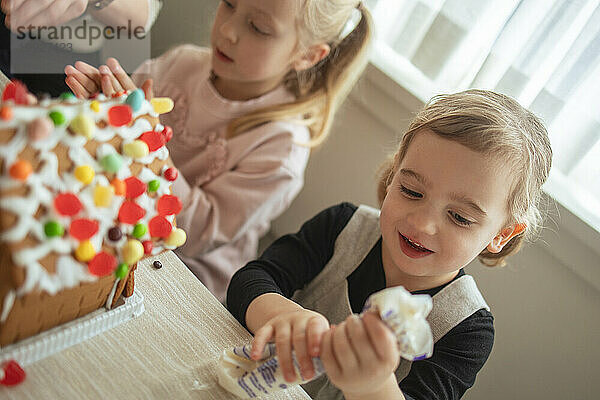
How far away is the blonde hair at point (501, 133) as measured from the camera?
2.50 feet

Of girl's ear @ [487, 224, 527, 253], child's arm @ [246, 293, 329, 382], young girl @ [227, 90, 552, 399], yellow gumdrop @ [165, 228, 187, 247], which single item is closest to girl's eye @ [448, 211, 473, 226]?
young girl @ [227, 90, 552, 399]

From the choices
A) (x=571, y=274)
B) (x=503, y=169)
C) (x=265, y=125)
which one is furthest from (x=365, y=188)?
(x=503, y=169)

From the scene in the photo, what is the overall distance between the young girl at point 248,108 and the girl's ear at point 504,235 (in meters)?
0.46

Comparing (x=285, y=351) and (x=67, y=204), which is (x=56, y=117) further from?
(x=285, y=351)

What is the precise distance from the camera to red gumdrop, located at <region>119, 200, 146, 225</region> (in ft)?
1.68

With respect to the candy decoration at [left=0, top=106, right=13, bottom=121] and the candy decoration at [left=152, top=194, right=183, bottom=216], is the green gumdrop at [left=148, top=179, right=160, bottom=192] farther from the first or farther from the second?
the candy decoration at [left=0, top=106, right=13, bottom=121]

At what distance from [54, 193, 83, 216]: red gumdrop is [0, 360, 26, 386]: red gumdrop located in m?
0.15

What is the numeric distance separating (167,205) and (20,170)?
15 cm

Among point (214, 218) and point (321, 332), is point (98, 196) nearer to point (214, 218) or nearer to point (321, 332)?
point (321, 332)

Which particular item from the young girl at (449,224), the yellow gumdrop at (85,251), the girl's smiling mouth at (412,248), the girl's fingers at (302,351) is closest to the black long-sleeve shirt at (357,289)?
the young girl at (449,224)

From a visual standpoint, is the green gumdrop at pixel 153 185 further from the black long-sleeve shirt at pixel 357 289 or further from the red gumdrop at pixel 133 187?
the black long-sleeve shirt at pixel 357 289

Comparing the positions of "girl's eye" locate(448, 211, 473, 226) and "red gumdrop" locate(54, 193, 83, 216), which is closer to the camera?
"red gumdrop" locate(54, 193, 83, 216)

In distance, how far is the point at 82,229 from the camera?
48 cm

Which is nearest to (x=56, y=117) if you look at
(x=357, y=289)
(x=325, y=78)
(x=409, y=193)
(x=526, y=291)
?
(x=409, y=193)
